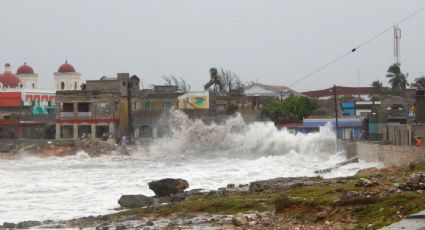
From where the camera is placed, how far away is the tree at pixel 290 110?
80.4m

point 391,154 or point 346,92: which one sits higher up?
point 346,92

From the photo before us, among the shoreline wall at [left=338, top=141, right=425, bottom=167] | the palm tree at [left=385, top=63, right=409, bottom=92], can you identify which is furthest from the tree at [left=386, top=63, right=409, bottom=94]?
the shoreline wall at [left=338, top=141, right=425, bottom=167]

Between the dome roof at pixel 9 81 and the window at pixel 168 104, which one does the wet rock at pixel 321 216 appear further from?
the dome roof at pixel 9 81

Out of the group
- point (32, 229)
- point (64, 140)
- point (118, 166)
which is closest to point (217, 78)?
point (64, 140)

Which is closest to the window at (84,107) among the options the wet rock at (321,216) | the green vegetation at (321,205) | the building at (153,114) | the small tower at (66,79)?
the building at (153,114)

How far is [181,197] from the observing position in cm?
2892

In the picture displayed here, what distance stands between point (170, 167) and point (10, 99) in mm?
45829

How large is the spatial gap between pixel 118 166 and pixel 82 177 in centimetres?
1103

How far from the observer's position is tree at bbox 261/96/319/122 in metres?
80.4

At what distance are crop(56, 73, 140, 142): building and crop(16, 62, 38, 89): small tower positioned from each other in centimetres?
3228

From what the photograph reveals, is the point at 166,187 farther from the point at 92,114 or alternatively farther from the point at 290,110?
the point at 92,114

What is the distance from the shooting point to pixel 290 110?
266 ft

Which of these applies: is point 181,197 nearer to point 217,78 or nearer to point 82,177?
point 82,177

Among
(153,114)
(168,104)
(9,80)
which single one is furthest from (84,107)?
(9,80)
